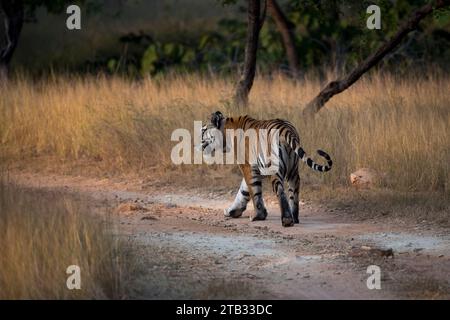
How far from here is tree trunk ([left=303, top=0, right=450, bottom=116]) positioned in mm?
13453

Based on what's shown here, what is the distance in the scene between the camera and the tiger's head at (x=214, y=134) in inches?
421

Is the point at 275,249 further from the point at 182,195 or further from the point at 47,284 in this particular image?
the point at 182,195

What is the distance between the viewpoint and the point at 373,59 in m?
13.9

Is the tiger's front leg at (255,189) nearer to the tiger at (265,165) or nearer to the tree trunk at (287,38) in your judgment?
the tiger at (265,165)

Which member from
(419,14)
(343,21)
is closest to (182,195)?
(419,14)

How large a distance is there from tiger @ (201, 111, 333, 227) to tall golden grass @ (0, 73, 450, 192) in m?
1.77

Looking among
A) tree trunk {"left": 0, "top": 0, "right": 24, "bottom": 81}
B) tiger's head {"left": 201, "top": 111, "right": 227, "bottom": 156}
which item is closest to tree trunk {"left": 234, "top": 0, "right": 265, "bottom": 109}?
tiger's head {"left": 201, "top": 111, "right": 227, "bottom": 156}

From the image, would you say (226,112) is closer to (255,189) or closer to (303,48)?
(255,189)

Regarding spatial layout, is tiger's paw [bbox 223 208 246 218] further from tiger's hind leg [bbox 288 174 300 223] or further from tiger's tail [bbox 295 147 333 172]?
tiger's tail [bbox 295 147 333 172]

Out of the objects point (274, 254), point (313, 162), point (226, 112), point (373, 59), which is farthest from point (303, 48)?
point (274, 254)

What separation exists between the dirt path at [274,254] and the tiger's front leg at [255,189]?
0.41 ft

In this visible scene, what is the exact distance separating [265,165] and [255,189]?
32 centimetres

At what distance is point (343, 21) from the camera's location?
2347cm
